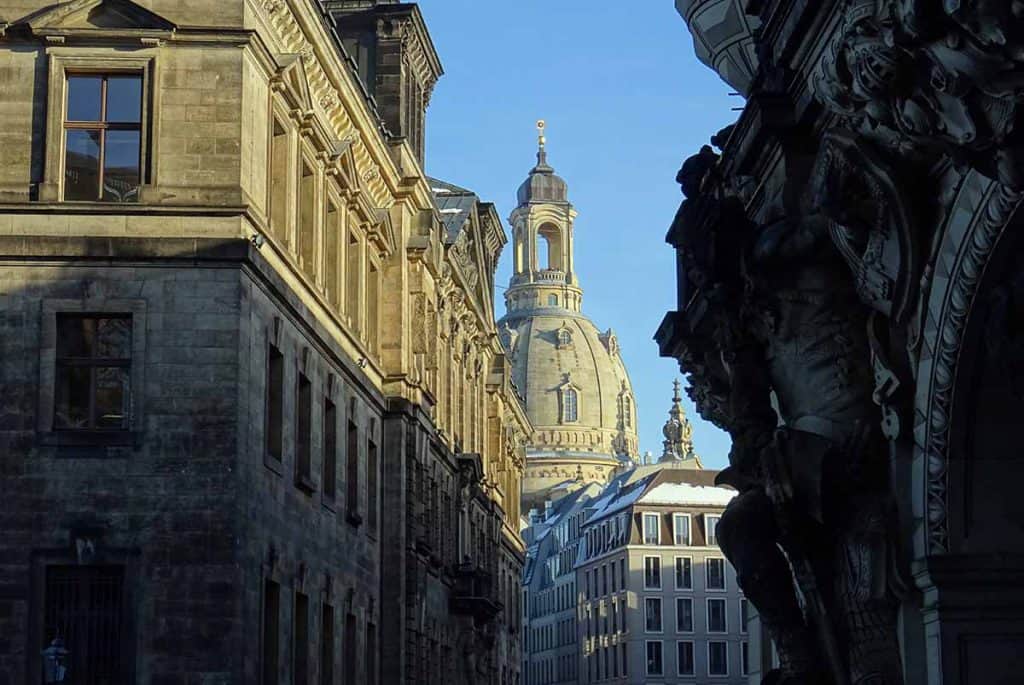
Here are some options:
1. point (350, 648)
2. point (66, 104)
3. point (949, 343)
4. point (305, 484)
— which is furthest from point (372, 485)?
point (949, 343)

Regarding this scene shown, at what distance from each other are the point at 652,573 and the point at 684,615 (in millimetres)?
3913

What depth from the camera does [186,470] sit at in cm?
3238

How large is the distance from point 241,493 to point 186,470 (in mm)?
1031

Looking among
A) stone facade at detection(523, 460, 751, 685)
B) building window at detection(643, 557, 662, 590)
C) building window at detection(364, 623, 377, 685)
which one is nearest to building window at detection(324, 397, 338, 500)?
building window at detection(364, 623, 377, 685)

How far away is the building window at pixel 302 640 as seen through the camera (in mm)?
38625

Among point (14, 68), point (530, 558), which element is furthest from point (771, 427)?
point (530, 558)

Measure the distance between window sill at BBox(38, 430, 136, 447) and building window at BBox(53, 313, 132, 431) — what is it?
12 cm

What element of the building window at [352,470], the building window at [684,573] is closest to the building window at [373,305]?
the building window at [352,470]

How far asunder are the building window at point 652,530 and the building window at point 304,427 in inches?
3956

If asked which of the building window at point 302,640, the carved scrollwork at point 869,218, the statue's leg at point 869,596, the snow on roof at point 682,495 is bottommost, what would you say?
the statue's leg at point 869,596

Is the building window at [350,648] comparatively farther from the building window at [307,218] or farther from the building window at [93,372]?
the building window at [93,372]

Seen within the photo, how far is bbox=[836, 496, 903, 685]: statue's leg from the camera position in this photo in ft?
37.7

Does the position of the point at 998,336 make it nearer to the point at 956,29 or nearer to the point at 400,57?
the point at 956,29

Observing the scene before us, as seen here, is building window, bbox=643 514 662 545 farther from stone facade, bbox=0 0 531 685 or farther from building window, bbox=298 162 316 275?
building window, bbox=298 162 316 275
